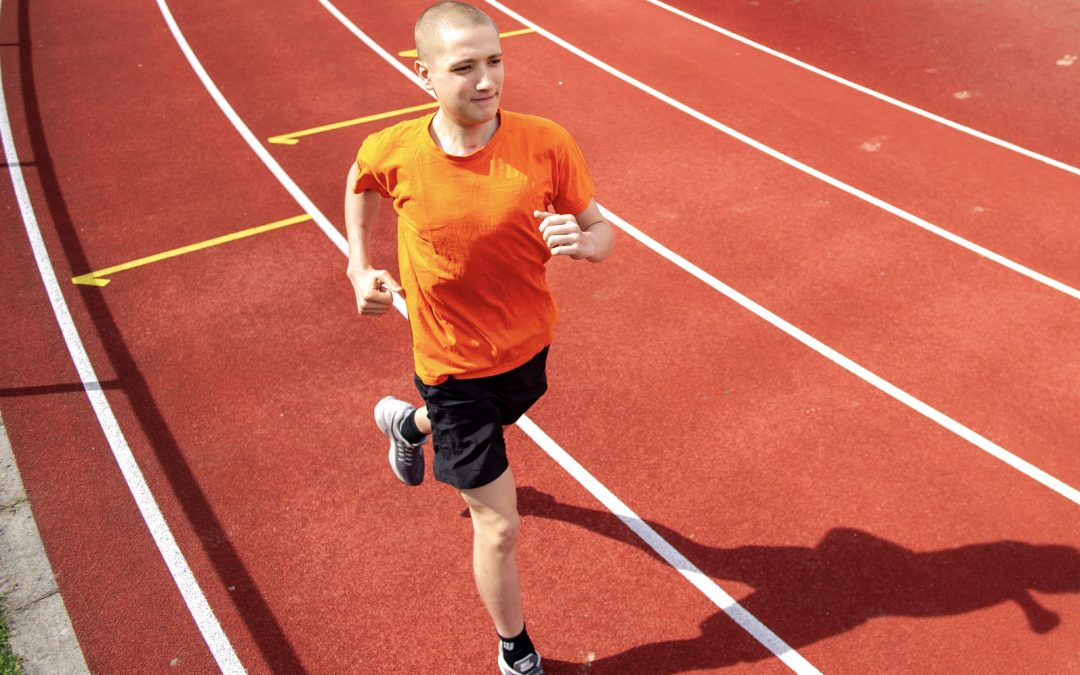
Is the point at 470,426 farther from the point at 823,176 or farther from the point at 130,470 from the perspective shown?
the point at 823,176

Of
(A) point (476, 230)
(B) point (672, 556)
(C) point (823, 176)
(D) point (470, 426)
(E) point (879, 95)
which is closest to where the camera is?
(A) point (476, 230)

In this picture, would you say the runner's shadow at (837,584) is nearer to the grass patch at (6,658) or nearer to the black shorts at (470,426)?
the black shorts at (470,426)

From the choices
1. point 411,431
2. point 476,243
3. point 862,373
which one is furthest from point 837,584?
point 476,243

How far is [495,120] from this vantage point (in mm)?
3258

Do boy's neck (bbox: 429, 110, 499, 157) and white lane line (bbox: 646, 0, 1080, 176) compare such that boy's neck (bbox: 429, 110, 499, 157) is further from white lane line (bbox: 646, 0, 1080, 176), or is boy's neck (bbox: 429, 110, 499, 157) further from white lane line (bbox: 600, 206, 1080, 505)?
white lane line (bbox: 646, 0, 1080, 176)

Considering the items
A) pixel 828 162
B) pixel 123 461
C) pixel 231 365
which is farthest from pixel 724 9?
pixel 123 461

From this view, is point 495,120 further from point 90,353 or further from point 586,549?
point 90,353

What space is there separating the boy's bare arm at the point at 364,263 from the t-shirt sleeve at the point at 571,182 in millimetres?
661

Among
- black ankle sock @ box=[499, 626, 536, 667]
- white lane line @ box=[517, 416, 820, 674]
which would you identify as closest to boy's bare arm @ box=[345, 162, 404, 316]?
black ankle sock @ box=[499, 626, 536, 667]

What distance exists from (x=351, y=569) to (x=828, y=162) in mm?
5544

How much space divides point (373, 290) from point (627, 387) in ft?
8.26

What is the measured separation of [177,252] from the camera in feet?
23.1

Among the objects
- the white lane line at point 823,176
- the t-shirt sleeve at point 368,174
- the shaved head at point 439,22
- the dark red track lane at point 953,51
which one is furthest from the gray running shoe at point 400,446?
the dark red track lane at point 953,51

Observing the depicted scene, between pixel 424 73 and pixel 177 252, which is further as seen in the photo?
pixel 177 252
